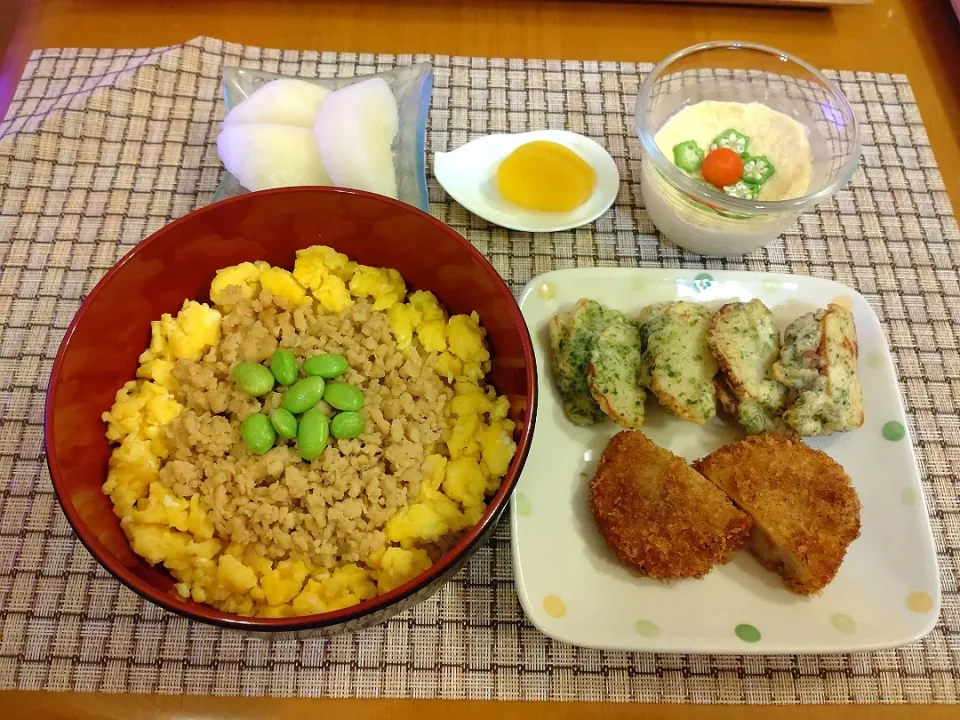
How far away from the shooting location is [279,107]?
1761 mm

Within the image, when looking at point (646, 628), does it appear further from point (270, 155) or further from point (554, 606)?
point (270, 155)

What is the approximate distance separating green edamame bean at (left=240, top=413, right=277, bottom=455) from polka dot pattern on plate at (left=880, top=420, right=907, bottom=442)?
140 centimetres

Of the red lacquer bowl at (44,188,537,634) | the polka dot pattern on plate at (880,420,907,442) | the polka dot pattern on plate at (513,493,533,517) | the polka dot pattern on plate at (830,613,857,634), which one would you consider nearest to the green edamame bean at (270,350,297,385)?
the red lacquer bowl at (44,188,537,634)

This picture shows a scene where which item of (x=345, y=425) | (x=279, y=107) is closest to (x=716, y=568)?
(x=345, y=425)

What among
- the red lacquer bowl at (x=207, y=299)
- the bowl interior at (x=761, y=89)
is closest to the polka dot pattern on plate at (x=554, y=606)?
the red lacquer bowl at (x=207, y=299)

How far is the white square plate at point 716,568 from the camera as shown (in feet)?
4.30

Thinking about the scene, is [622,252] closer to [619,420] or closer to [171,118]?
[619,420]

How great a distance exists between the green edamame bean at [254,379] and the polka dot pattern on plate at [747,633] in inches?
42.5

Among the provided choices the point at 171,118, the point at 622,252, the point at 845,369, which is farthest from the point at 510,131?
the point at 845,369

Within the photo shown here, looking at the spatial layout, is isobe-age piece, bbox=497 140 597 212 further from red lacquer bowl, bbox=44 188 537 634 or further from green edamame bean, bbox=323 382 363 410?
green edamame bean, bbox=323 382 363 410

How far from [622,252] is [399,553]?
3.68 feet

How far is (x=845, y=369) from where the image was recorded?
5.01ft

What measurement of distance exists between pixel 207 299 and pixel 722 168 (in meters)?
1.42

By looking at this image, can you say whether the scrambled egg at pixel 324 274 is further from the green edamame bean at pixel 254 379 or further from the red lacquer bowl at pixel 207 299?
the green edamame bean at pixel 254 379
